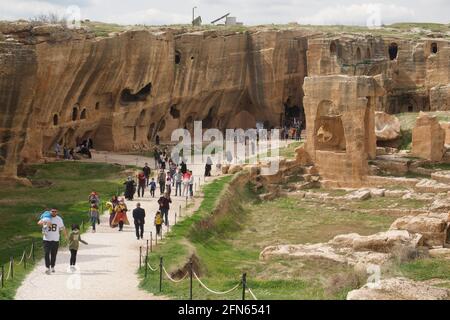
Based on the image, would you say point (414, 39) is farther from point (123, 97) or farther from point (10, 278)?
point (10, 278)

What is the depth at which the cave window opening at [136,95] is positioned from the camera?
50.7 m

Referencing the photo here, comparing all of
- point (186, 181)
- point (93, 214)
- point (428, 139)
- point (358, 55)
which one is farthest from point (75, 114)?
point (358, 55)

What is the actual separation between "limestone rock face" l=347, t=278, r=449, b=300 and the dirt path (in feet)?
15.8

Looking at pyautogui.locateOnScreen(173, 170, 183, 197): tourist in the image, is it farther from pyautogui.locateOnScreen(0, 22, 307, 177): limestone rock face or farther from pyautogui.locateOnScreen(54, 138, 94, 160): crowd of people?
pyautogui.locateOnScreen(54, 138, 94, 160): crowd of people

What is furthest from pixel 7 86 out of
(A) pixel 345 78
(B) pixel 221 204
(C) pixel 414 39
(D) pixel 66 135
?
(C) pixel 414 39

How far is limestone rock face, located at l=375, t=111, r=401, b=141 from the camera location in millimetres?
49625

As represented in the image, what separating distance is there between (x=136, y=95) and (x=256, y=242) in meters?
21.9

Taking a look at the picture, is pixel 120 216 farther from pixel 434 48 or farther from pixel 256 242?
pixel 434 48

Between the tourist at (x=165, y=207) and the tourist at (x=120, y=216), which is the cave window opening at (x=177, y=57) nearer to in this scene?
the tourist at (x=165, y=207)

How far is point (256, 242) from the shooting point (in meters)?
32.0

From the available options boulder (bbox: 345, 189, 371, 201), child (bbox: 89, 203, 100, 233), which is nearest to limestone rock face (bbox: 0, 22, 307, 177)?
child (bbox: 89, 203, 100, 233)

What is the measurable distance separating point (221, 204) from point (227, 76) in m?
24.0

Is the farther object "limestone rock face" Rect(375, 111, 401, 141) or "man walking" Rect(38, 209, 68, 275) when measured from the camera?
Answer: "limestone rock face" Rect(375, 111, 401, 141)

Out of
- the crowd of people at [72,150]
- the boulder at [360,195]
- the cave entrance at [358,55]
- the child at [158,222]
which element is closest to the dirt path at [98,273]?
the child at [158,222]
